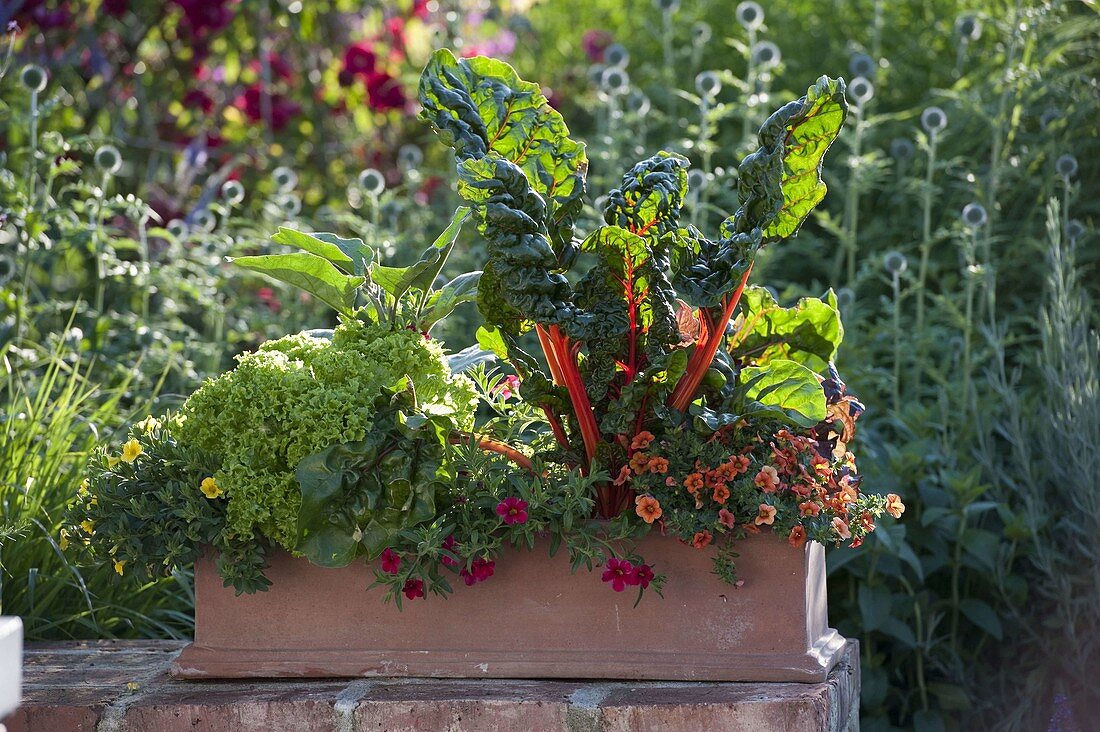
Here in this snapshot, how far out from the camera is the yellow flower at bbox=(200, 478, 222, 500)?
1776mm

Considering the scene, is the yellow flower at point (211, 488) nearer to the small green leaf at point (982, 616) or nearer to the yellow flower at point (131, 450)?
the yellow flower at point (131, 450)

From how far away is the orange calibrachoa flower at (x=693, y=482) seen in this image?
1.73 metres

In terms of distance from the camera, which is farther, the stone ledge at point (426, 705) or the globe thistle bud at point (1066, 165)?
the globe thistle bud at point (1066, 165)

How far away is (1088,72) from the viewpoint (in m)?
3.51

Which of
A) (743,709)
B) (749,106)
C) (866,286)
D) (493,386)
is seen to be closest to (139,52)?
(749,106)

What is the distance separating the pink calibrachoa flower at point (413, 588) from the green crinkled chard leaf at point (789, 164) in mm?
739

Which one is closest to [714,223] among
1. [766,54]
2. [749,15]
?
[766,54]

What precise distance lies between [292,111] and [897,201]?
2397 mm

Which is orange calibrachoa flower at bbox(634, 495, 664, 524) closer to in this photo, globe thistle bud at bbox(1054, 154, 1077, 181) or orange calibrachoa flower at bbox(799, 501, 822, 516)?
orange calibrachoa flower at bbox(799, 501, 822, 516)

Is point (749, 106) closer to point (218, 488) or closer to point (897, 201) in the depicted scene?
point (897, 201)

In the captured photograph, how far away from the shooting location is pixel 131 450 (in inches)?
72.6

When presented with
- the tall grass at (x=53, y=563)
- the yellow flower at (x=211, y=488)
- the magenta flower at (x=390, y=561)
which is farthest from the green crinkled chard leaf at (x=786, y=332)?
the tall grass at (x=53, y=563)

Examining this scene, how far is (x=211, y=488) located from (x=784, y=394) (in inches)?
35.9

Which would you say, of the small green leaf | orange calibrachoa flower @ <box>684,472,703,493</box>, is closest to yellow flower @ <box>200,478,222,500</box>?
orange calibrachoa flower @ <box>684,472,703,493</box>
